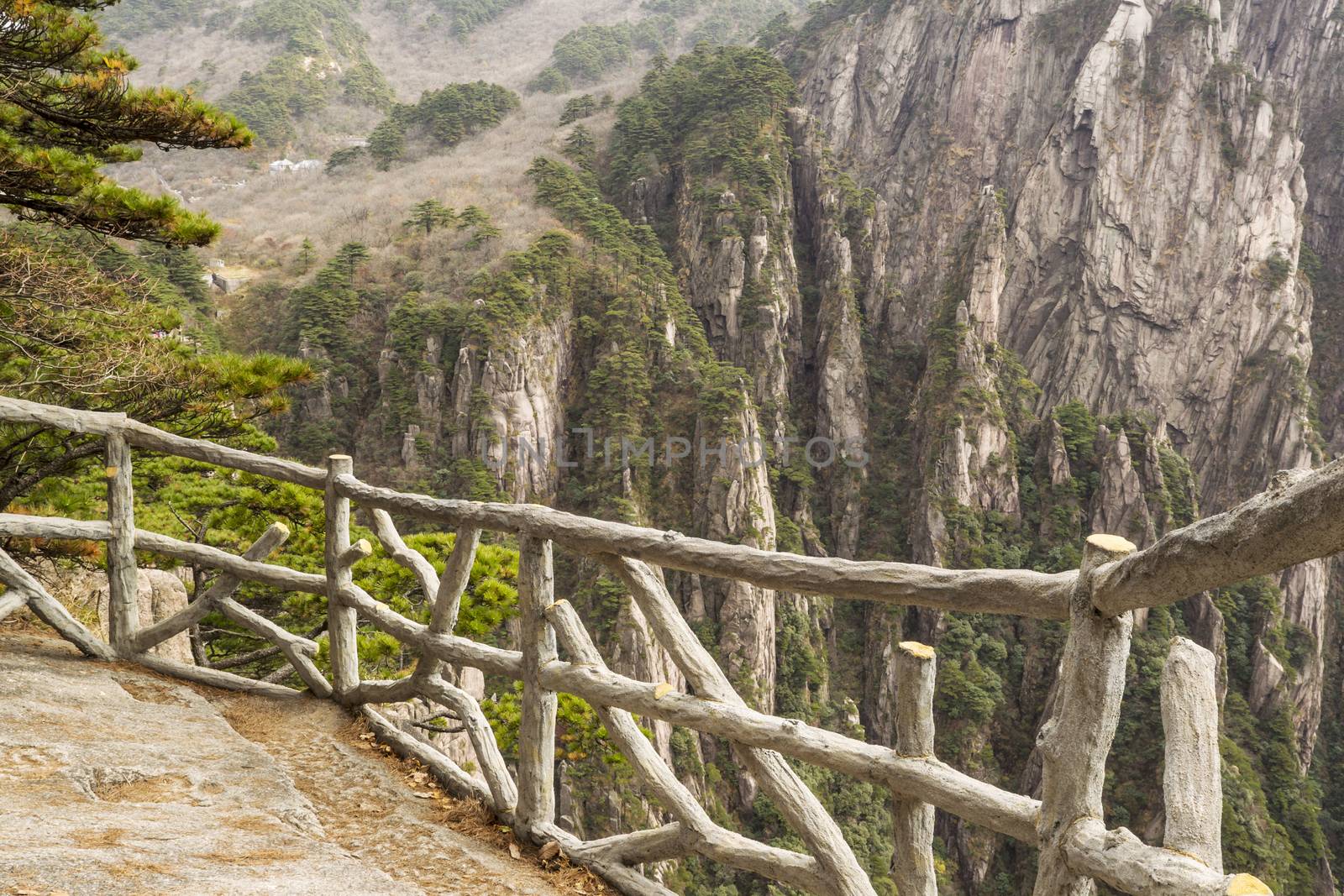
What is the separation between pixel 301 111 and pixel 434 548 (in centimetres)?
5771

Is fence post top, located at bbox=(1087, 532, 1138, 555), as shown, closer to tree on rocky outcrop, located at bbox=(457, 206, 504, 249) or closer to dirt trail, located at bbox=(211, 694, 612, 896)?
dirt trail, located at bbox=(211, 694, 612, 896)

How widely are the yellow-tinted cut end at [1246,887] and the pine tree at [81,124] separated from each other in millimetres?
5811

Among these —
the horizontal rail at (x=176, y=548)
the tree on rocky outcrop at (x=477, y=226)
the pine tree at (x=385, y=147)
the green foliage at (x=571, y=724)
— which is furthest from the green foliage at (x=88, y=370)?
the pine tree at (x=385, y=147)

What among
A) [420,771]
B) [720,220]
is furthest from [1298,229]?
[420,771]

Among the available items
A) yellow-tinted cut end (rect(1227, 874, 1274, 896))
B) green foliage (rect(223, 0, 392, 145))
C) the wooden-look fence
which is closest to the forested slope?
green foliage (rect(223, 0, 392, 145))

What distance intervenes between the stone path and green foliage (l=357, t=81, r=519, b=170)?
50.6 m

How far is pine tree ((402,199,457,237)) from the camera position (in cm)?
3881

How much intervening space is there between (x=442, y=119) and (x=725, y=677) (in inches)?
2148

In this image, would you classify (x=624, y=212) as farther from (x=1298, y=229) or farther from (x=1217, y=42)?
(x=1298, y=229)

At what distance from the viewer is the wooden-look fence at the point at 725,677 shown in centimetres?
154

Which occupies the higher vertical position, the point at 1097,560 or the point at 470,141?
the point at 470,141

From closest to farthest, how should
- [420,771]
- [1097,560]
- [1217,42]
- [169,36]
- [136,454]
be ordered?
1. [1097,560]
2. [420,771]
3. [136,454]
4. [1217,42]
5. [169,36]

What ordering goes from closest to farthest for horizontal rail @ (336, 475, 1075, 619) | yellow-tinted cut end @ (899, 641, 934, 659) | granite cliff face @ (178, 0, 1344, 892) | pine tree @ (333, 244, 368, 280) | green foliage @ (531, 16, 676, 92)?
horizontal rail @ (336, 475, 1075, 619) < yellow-tinted cut end @ (899, 641, 934, 659) < pine tree @ (333, 244, 368, 280) < granite cliff face @ (178, 0, 1344, 892) < green foliage @ (531, 16, 676, 92)

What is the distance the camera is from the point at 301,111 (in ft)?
189
